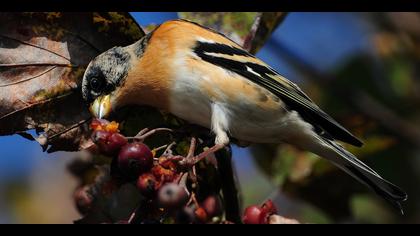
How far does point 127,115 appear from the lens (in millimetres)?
3178

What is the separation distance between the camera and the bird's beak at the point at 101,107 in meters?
2.97

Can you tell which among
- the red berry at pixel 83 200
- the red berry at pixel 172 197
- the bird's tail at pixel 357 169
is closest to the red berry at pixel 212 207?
the red berry at pixel 172 197

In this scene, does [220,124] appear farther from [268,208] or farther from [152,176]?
[152,176]

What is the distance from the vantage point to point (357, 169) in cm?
344

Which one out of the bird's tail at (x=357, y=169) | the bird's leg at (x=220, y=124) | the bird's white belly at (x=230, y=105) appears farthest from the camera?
the bird's tail at (x=357, y=169)

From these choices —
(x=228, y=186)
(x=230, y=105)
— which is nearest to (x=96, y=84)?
(x=230, y=105)

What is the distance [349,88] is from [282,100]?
1440mm

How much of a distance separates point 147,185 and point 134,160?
10cm

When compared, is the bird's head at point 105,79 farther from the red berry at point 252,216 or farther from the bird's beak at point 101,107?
the red berry at point 252,216

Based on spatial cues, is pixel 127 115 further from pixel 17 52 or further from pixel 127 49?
pixel 17 52

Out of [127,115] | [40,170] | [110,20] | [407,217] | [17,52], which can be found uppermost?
[110,20]

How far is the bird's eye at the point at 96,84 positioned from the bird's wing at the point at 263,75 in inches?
19.7

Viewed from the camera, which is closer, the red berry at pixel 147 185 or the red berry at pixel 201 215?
the red berry at pixel 147 185
